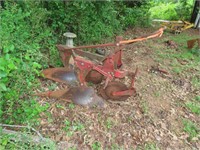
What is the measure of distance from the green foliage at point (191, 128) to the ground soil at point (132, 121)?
2.2 inches

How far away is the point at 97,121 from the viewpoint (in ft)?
10.9

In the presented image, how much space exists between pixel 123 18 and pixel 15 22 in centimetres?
357

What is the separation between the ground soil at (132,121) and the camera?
3086 millimetres

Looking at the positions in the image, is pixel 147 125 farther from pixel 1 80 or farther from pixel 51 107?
pixel 1 80

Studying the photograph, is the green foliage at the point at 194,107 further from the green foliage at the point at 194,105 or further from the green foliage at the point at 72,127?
the green foliage at the point at 72,127

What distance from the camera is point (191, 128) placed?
→ 360cm

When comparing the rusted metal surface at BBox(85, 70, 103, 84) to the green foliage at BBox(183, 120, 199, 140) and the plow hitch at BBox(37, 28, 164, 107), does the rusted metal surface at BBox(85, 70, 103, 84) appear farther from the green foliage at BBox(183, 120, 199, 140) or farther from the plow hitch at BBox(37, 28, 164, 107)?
the green foliage at BBox(183, 120, 199, 140)

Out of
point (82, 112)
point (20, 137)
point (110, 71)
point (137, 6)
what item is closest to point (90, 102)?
point (82, 112)

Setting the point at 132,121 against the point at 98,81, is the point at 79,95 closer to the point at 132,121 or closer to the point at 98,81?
the point at 98,81

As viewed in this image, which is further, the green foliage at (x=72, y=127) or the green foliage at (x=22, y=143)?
the green foliage at (x=72, y=127)

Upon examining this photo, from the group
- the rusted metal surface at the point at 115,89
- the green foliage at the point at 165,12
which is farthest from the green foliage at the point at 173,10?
the rusted metal surface at the point at 115,89

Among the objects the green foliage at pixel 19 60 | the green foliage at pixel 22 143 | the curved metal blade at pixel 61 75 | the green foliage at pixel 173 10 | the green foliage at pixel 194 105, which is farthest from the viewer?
the green foliage at pixel 173 10

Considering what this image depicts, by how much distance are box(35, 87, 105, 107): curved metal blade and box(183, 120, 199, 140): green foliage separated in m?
1.24

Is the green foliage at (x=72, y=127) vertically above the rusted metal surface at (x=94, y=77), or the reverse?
the rusted metal surface at (x=94, y=77)
